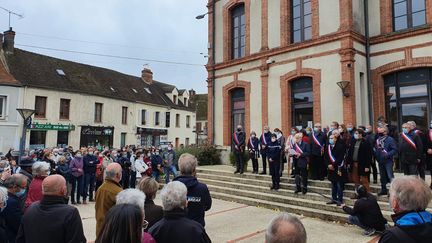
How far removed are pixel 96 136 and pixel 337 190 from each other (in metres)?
24.1

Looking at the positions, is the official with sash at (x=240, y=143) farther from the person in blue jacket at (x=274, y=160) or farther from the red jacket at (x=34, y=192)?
the red jacket at (x=34, y=192)

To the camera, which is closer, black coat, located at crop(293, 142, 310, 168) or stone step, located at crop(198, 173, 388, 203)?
stone step, located at crop(198, 173, 388, 203)

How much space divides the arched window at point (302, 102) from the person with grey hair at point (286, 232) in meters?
12.2

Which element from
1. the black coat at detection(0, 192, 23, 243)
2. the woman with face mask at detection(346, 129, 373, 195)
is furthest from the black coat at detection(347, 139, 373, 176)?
the black coat at detection(0, 192, 23, 243)

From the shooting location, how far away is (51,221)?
3.06m

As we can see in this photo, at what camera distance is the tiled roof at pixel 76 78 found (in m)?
24.9

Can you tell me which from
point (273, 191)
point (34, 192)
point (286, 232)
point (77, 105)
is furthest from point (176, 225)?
point (77, 105)

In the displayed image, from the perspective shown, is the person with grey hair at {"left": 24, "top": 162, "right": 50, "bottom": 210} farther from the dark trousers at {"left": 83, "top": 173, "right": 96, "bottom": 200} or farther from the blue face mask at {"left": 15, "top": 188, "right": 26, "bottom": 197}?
the dark trousers at {"left": 83, "top": 173, "right": 96, "bottom": 200}

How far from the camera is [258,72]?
15539 mm

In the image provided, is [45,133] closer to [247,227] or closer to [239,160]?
[239,160]

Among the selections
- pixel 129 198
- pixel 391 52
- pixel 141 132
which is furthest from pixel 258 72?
pixel 141 132

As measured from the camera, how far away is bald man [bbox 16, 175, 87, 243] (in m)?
3.04

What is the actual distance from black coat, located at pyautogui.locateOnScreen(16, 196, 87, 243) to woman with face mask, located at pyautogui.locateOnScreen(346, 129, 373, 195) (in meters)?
7.05

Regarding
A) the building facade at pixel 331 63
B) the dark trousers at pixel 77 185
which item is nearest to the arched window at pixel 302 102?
the building facade at pixel 331 63
